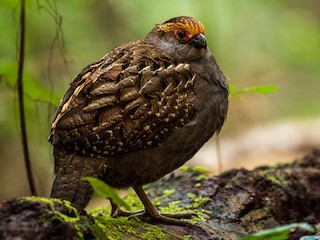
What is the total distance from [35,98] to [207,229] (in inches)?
78.7

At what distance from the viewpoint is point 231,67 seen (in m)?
11.7

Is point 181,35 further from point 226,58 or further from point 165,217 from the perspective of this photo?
point 226,58

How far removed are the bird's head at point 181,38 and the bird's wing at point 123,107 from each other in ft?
1.18

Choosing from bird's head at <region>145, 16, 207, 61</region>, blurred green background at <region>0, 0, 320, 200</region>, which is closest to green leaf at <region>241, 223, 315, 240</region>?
bird's head at <region>145, 16, 207, 61</region>

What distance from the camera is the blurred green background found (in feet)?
26.7

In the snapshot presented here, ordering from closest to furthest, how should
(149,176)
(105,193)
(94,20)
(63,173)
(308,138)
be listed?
(105,193), (63,173), (149,176), (308,138), (94,20)

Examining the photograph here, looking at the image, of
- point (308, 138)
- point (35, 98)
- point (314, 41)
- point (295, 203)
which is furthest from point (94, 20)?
point (295, 203)

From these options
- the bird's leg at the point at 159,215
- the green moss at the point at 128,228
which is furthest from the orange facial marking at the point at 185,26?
the green moss at the point at 128,228

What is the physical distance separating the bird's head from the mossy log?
1.06m

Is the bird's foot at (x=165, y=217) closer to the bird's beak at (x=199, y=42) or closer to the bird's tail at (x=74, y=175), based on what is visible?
the bird's tail at (x=74, y=175)

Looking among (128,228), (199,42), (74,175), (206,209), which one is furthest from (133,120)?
(206,209)

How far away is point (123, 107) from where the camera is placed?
3.90 metres

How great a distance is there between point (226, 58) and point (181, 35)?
6.29 m

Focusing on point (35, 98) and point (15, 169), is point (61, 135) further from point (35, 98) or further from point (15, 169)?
point (15, 169)
